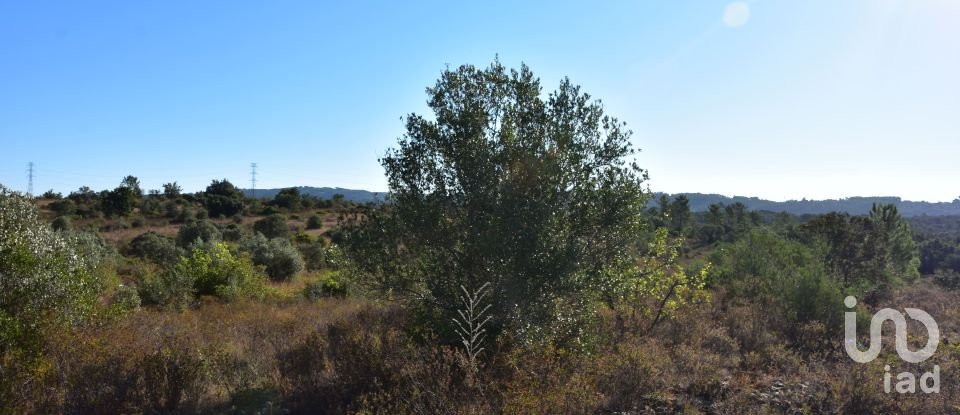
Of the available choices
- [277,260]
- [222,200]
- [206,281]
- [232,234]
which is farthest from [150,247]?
[222,200]

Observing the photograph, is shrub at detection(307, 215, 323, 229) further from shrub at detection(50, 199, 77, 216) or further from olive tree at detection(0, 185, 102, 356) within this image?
olive tree at detection(0, 185, 102, 356)

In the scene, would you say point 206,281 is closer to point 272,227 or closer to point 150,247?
point 150,247

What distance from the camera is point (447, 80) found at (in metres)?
7.43

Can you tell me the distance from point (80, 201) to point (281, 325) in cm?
4689

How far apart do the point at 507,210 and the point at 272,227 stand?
3334cm

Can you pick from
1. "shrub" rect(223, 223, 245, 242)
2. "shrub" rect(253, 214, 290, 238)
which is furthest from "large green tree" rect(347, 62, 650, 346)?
"shrub" rect(253, 214, 290, 238)

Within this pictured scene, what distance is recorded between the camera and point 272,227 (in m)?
36.7

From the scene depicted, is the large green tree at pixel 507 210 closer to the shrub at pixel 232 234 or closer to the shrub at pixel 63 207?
the shrub at pixel 232 234

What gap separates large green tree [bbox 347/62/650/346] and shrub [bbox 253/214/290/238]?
30.6 metres

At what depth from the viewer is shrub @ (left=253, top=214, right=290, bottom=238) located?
119ft

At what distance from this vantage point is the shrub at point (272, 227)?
36312mm

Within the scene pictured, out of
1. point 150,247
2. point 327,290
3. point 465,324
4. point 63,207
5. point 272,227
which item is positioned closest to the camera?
point 465,324

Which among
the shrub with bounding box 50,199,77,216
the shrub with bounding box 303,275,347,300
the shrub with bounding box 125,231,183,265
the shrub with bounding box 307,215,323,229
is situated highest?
the shrub with bounding box 50,199,77,216

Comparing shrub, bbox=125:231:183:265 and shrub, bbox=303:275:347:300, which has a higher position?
shrub, bbox=125:231:183:265
